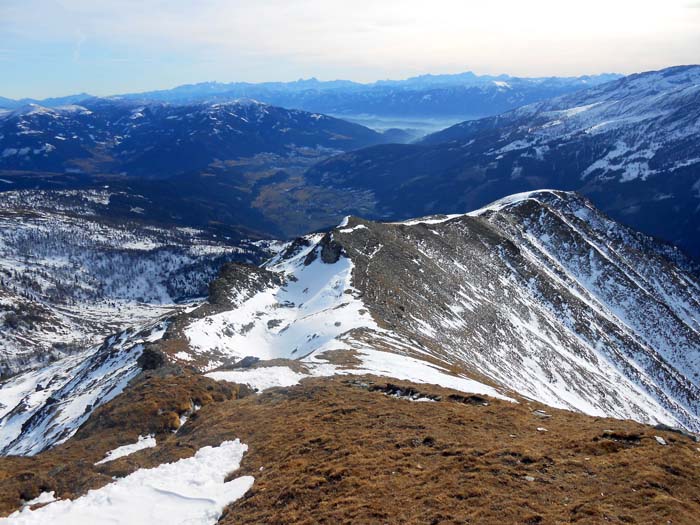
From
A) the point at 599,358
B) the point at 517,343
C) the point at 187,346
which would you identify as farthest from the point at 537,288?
the point at 187,346

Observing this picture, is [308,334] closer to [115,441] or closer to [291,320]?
[291,320]

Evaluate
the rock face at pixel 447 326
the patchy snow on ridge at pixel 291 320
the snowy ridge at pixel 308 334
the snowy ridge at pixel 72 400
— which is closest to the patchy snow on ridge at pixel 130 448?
the rock face at pixel 447 326

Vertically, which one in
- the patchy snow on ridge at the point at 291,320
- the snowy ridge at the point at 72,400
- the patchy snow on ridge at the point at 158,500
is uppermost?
the patchy snow on ridge at the point at 158,500

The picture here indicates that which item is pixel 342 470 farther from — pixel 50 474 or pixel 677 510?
pixel 50 474

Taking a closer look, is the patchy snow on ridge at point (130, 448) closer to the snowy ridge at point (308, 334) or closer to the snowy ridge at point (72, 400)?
the snowy ridge at point (308, 334)

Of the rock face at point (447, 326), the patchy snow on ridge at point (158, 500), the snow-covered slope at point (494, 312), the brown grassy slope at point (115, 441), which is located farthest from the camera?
the snow-covered slope at point (494, 312)

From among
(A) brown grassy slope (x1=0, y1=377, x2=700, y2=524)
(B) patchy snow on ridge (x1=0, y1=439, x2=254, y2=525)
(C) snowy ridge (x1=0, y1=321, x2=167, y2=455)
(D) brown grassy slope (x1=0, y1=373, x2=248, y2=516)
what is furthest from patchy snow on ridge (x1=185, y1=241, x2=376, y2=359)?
(B) patchy snow on ridge (x1=0, y1=439, x2=254, y2=525)

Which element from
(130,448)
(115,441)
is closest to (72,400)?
(115,441)
